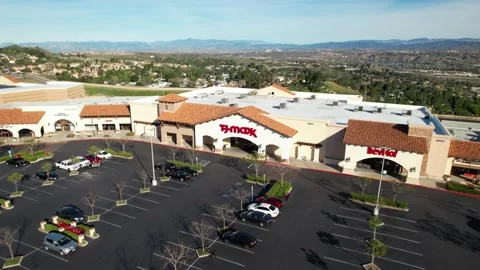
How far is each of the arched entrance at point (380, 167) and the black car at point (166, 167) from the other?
27.9m

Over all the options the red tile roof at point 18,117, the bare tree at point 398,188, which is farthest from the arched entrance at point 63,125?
the bare tree at point 398,188

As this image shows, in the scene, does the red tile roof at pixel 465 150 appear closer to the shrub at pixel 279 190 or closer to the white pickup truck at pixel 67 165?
the shrub at pixel 279 190

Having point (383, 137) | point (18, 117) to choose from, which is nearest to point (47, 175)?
point (18, 117)

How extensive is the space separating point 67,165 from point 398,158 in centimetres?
4876

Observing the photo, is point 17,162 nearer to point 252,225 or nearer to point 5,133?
point 5,133

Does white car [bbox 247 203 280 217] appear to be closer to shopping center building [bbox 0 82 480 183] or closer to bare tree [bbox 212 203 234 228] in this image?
bare tree [bbox 212 203 234 228]

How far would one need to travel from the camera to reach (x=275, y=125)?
54.9m

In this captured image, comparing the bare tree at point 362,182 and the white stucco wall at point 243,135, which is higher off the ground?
the white stucco wall at point 243,135

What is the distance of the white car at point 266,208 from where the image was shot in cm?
3698

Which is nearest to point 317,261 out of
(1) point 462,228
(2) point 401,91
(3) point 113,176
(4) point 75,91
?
(1) point 462,228

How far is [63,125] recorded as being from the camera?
72750 millimetres

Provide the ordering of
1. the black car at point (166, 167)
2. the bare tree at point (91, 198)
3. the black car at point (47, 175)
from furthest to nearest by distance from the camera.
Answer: the black car at point (166, 167) < the black car at point (47, 175) < the bare tree at point (91, 198)

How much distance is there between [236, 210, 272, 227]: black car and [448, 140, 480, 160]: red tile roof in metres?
29.6

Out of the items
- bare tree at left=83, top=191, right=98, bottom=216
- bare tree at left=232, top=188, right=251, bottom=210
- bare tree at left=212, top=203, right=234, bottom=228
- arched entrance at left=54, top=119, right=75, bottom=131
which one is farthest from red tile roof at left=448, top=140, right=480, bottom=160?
arched entrance at left=54, top=119, right=75, bottom=131
